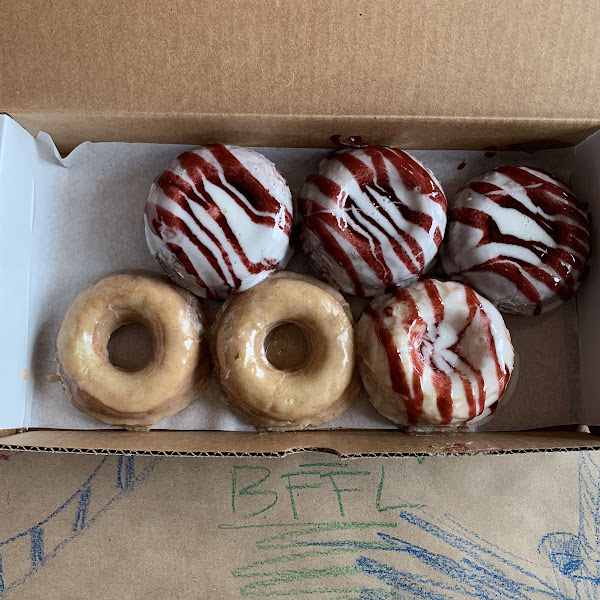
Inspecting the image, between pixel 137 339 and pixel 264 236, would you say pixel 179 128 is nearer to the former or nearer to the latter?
pixel 264 236

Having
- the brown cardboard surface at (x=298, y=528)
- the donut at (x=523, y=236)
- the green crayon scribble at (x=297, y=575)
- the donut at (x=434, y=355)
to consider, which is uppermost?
the donut at (x=523, y=236)

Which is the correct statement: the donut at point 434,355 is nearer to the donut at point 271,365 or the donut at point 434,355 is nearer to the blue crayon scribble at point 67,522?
the donut at point 271,365

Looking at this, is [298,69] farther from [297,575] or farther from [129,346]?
[297,575]

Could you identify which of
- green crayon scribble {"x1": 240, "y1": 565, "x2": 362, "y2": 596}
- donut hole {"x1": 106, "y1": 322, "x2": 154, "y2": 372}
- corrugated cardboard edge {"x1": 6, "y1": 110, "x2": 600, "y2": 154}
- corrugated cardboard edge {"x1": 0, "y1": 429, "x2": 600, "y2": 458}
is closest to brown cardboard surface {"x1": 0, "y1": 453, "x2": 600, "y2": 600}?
green crayon scribble {"x1": 240, "y1": 565, "x2": 362, "y2": 596}

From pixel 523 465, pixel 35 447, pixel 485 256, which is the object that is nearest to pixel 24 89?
pixel 35 447

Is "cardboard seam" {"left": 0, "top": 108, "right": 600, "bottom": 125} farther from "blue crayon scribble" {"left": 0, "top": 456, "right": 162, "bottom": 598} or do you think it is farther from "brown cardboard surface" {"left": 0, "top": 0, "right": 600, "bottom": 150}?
"blue crayon scribble" {"left": 0, "top": 456, "right": 162, "bottom": 598}

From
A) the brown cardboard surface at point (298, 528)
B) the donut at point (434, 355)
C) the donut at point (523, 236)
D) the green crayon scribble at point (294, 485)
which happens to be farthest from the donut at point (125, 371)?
the donut at point (523, 236)
